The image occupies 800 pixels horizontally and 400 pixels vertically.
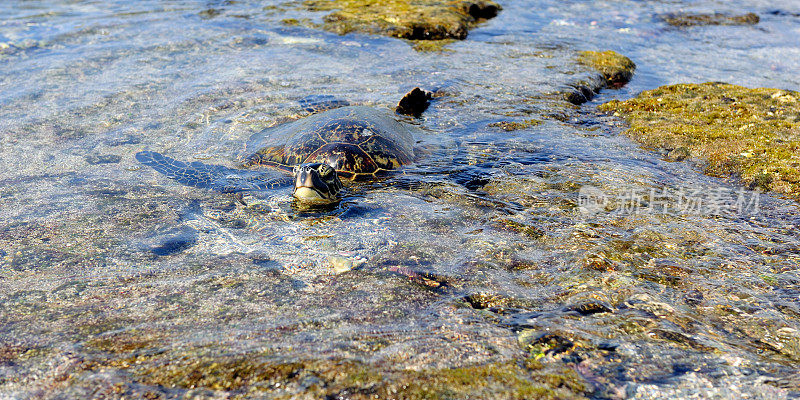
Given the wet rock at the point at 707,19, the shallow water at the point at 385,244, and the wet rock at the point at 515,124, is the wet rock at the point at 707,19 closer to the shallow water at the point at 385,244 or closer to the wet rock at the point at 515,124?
the shallow water at the point at 385,244

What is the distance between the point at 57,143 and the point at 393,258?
4510 millimetres

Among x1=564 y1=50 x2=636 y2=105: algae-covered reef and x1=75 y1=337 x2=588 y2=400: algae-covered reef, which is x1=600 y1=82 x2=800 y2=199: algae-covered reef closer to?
x1=564 y1=50 x2=636 y2=105: algae-covered reef

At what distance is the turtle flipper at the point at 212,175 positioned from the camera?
5078mm

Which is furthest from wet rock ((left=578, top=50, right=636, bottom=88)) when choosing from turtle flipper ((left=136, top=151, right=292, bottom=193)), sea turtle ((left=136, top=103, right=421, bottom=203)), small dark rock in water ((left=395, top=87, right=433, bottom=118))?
turtle flipper ((left=136, top=151, right=292, bottom=193))

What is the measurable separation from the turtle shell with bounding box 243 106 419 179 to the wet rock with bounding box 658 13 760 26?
9.73 m

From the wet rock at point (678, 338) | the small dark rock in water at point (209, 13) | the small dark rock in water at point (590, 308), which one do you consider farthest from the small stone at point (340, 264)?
the small dark rock in water at point (209, 13)

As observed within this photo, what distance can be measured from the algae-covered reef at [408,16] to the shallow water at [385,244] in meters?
2.13

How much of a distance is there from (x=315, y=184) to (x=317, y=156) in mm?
1064

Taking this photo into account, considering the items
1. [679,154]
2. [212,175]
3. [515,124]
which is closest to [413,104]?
[515,124]

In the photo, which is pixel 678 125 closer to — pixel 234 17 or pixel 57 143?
pixel 57 143

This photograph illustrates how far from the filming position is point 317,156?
5.58m

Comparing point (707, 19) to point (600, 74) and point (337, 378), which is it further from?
point (337, 378)

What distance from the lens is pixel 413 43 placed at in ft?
33.7

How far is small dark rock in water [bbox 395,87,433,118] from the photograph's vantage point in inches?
279
